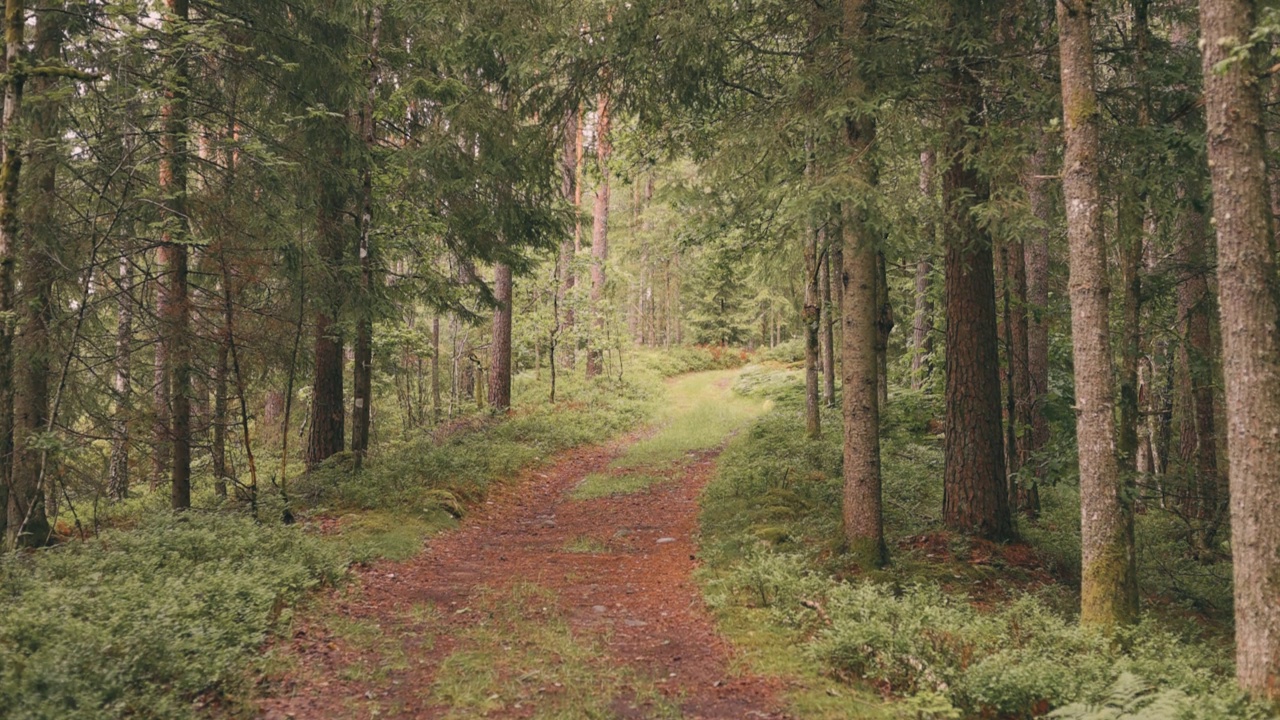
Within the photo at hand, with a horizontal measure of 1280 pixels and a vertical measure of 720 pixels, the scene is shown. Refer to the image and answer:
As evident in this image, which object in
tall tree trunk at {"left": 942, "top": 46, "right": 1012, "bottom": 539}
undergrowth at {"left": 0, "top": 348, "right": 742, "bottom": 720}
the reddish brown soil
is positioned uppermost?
tall tree trunk at {"left": 942, "top": 46, "right": 1012, "bottom": 539}

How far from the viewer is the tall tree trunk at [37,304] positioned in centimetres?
797

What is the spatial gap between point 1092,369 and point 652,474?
10749 mm

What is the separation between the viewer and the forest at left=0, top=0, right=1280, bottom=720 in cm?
491

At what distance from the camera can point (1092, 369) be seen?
556cm

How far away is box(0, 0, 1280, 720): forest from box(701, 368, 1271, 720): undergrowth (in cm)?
5

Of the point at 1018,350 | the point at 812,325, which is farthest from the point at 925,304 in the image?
the point at 1018,350

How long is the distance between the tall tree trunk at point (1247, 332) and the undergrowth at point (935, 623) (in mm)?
554

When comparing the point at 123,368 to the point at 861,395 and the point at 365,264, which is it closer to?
the point at 365,264

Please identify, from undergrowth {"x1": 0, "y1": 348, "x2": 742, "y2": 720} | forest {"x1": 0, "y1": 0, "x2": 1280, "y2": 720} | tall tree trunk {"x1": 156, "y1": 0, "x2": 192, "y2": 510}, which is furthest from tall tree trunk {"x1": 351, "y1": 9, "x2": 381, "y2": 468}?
tall tree trunk {"x1": 156, "y1": 0, "x2": 192, "y2": 510}

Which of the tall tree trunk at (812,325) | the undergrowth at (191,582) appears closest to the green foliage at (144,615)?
the undergrowth at (191,582)

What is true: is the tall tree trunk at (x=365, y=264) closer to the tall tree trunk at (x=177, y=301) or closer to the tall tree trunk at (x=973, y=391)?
the tall tree trunk at (x=177, y=301)

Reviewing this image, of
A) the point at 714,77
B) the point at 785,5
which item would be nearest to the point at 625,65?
the point at 714,77

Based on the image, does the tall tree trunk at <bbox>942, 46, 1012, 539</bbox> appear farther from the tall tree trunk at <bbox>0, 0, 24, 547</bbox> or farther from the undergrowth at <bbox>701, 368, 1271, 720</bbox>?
the tall tree trunk at <bbox>0, 0, 24, 547</bbox>

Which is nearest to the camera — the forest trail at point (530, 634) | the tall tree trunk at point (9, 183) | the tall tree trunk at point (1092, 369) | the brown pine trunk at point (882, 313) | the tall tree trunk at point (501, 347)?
the forest trail at point (530, 634)
